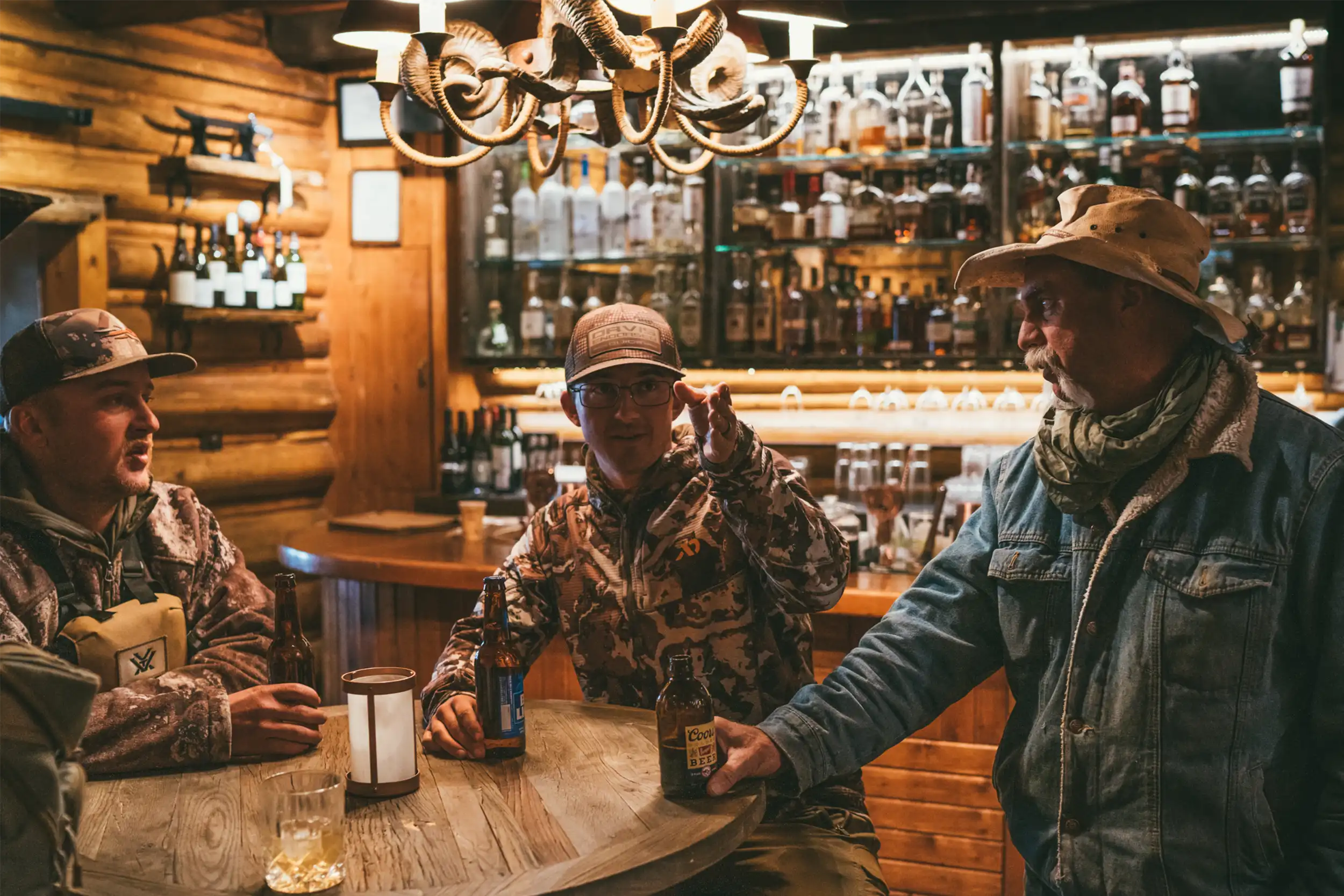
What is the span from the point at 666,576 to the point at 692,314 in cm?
285

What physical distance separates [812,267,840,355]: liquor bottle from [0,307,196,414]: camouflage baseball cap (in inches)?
122

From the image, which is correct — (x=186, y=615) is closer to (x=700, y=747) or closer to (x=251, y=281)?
(x=700, y=747)

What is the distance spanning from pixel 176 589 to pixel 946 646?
156cm

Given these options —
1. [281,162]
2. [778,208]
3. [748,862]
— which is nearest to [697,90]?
[748,862]

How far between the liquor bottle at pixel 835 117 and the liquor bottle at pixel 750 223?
35 cm

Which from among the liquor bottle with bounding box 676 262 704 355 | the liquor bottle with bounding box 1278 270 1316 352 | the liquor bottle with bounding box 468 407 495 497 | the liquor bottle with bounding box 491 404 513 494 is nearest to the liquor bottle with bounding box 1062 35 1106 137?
the liquor bottle with bounding box 1278 270 1316 352

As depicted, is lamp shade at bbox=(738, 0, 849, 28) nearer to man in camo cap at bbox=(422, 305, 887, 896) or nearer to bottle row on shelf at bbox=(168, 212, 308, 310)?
man in camo cap at bbox=(422, 305, 887, 896)

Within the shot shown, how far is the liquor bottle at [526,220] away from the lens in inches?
217

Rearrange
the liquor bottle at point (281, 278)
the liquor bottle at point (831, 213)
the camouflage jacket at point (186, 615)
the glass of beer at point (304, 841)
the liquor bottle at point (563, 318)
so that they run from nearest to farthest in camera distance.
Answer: the glass of beer at point (304, 841), the camouflage jacket at point (186, 615), the liquor bottle at point (831, 213), the liquor bottle at point (563, 318), the liquor bottle at point (281, 278)

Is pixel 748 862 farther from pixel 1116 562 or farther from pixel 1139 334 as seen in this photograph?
pixel 1139 334

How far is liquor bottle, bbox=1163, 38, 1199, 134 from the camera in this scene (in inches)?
179

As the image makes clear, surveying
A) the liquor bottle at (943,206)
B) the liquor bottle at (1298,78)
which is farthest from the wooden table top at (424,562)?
the liquor bottle at (1298,78)

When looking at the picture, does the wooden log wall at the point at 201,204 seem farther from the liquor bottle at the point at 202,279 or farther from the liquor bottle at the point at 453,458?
the liquor bottle at the point at 453,458

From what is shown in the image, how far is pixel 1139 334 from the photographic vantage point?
188 cm
